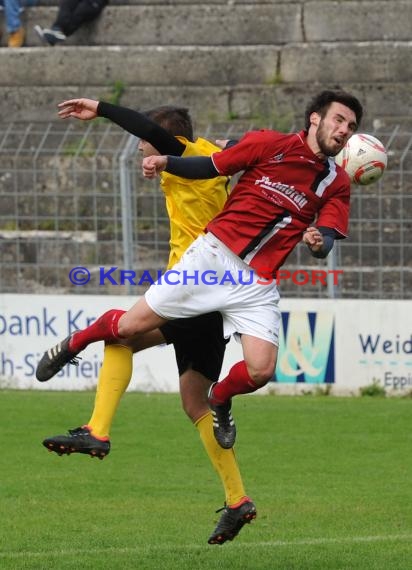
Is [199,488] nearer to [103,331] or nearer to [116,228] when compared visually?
[103,331]

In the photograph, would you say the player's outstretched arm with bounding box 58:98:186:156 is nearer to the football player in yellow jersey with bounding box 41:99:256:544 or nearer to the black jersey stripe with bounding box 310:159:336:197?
the football player in yellow jersey with bounding box 41:99:256:544

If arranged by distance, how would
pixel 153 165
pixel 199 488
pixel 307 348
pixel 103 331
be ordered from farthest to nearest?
pixel 307 348
pixel 199 488
pixel 103 331
pixel 153 165

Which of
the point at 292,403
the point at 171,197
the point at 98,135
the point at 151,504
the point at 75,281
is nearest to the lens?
the point at 171,197

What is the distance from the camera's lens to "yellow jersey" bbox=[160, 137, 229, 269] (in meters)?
8.19

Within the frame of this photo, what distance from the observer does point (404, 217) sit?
14.9 meters

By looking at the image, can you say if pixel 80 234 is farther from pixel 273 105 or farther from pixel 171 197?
pixel 171 197

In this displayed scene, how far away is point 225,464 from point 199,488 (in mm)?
2569

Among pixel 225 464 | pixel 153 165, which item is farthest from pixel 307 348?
pixel 153 165

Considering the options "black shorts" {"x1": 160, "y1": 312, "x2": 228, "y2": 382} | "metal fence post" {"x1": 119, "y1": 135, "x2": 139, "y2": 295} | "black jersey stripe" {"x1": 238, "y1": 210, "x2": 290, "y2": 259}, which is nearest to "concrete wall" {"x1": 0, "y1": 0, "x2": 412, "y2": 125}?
"metal fence post" {"x1": 119, "y1": 135, "x2": 139, "y2": 295}

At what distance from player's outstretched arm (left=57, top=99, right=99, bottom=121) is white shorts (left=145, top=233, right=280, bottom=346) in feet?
3.07

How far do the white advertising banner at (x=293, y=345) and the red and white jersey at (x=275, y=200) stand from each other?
6900 millimetres

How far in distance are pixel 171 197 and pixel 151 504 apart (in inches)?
113

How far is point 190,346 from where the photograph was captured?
8.25 metres

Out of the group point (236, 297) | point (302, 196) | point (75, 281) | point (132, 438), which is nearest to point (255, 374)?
point (236, 297)
